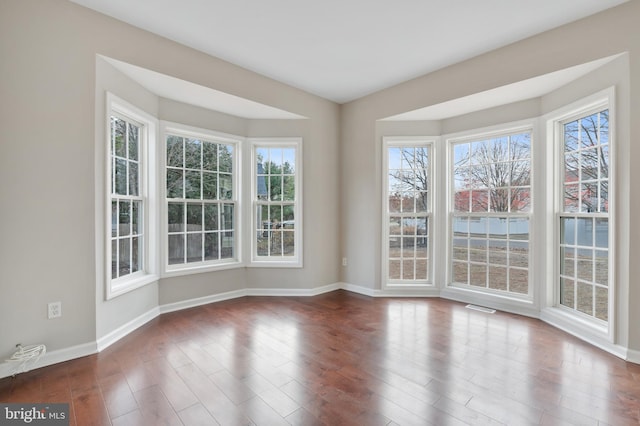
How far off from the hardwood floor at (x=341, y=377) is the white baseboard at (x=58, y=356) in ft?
0.23

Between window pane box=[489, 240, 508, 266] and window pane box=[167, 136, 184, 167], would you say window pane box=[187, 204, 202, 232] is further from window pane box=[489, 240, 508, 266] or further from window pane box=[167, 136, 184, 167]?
window pane box=[489, 240, 508, 266]

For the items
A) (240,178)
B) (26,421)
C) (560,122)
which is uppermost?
(560,122)

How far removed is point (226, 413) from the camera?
184 centimetres

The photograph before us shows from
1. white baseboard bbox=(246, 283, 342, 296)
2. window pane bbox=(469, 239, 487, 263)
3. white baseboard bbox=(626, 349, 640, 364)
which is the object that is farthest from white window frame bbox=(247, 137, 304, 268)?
white baseboard bbox=(626, 349, 640, 364)

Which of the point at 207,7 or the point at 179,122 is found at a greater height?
the point at 207,7

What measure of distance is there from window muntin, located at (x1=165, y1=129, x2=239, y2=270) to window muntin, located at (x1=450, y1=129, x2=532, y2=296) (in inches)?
121

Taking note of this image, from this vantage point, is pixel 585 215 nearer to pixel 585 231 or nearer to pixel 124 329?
pixel 585 231

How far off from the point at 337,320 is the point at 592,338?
2365 mm

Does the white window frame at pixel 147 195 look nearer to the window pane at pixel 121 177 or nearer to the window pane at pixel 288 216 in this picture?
the window pane at pixel 121 177

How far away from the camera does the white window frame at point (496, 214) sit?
3578 millimetres

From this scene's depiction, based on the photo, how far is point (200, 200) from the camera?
3.98 metres

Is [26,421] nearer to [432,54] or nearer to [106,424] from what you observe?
[106,424]

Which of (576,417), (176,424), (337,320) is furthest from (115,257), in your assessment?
(576,417)

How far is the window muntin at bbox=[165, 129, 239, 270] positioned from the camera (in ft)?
12.4
